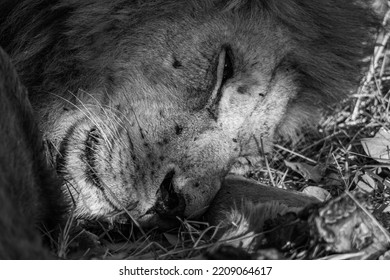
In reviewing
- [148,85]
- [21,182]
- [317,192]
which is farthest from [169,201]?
[317,192]

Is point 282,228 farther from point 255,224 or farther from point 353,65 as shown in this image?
point 353,65

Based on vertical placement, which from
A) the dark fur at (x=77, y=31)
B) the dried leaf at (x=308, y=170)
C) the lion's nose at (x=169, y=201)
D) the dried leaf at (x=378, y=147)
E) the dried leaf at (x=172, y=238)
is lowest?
the dried leaf at (x=308, y=170)

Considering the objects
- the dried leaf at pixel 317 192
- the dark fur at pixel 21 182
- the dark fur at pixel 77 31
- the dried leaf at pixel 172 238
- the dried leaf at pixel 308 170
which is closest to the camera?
the dark fur at pixel 21 182

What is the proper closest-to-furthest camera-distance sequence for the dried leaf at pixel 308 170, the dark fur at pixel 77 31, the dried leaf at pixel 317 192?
the dark fur at pixel 77 31
the dried leaf at pixel 317 192
the dried leaf at pixel 308 170

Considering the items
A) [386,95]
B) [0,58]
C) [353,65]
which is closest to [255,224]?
[0,58]

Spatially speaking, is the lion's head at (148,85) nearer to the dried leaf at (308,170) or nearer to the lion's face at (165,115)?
the lion's face at (165,115)

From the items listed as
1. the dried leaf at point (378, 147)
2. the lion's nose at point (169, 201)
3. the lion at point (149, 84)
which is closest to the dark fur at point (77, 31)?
the lion at point (149, 84)

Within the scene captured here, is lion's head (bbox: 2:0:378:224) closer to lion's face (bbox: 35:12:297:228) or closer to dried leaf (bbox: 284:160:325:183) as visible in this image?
lion's face (bbox: 35:12:297:228)

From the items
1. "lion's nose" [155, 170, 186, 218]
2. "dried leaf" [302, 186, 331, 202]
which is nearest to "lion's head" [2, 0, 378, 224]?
"lion's nose" [155, 170, 186, 218]

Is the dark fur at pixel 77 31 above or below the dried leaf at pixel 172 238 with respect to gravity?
above
